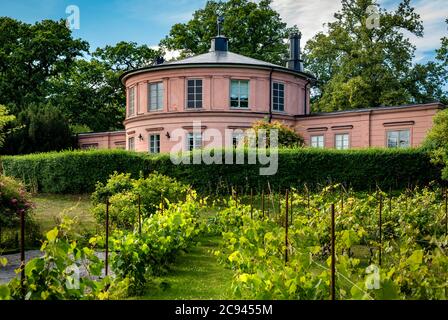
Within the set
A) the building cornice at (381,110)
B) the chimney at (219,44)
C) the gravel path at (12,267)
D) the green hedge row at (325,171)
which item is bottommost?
the gravel path at (12,267)

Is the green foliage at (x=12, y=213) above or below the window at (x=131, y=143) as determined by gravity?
below

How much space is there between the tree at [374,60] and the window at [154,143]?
1400 centimetres

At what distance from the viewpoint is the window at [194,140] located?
33531mm

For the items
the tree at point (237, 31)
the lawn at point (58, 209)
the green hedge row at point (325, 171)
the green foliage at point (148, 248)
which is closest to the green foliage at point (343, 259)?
the green foliage at point (148, 248)

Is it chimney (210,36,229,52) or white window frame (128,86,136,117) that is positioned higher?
chimney (210,36,229,52)

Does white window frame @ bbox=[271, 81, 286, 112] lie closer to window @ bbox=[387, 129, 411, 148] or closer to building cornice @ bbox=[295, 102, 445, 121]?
building cornice @ bbox=[295, 102, 445, 121]

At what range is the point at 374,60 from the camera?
1578 inches

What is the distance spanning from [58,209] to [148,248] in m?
14.2

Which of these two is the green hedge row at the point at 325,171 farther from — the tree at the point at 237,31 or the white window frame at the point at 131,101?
the tree at the point at 237,31

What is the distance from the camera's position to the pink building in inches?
1314

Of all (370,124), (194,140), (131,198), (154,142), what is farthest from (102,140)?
(131,198)

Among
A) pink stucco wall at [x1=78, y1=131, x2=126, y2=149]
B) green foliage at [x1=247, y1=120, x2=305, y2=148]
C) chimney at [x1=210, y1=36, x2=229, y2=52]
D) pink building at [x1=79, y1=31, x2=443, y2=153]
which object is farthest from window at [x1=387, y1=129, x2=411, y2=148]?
pink stucco wall at [x1=78, y1=131, x2=126, y2=149]

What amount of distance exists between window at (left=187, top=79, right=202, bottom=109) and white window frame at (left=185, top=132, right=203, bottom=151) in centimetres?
172

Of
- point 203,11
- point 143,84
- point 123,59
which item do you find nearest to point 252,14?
point 203,11
